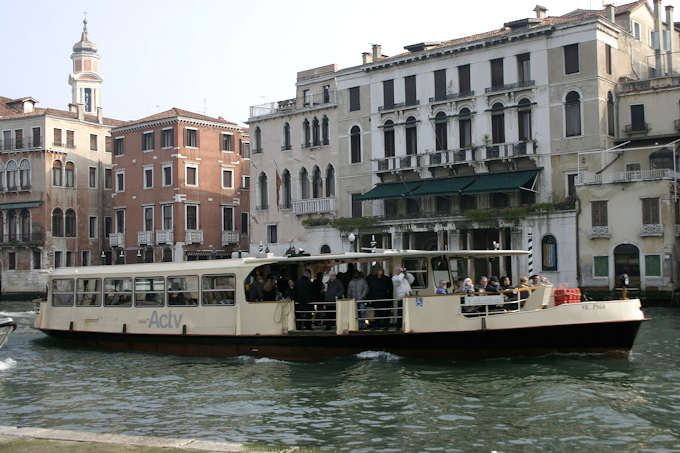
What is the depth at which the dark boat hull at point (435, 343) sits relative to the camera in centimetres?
1536

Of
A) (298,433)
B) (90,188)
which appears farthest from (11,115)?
(298,433)

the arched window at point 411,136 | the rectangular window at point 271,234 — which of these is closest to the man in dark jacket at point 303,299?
the arched window at point 411,136

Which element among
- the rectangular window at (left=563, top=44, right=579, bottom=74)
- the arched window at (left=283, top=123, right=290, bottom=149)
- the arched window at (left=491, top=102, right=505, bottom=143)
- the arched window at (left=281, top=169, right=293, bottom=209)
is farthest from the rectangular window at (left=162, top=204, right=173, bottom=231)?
the rectangular window at (left=563, top=44, right=579, bottom=74)

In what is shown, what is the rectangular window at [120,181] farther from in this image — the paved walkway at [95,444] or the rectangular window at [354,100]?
the paved walkway at [95,444]

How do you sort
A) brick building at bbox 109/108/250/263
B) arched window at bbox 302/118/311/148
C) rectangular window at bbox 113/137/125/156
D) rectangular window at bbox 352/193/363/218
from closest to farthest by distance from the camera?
rectangular window at bbox 352/193/363/218, arched window at bbox 302/118/311/148, brick building at bbox 109/108/250/263, rectangular window at bbox 113/137/125/156

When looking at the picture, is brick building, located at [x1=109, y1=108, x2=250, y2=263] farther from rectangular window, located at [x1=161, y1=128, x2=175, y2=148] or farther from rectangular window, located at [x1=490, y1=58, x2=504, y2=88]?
rectangular window, located at [x1=490, y1=58, x2=504, y2=88]

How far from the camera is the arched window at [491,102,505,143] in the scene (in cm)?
3794

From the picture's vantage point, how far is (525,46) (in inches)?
1463

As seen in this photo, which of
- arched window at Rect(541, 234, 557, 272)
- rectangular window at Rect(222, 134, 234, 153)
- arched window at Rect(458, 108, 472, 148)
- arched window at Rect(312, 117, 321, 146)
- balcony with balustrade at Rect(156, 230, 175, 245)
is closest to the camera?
arched window at Rect(541, 234, 557, 272)

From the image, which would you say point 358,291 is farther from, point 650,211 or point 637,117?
point 637,117

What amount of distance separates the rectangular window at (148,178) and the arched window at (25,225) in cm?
879

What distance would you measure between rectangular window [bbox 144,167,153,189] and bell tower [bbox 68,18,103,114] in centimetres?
4179

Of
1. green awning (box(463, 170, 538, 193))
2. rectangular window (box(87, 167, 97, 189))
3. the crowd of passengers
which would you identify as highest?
rectangular window (box(87, 167, 97, 189))

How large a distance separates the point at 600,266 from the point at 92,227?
35.8m
